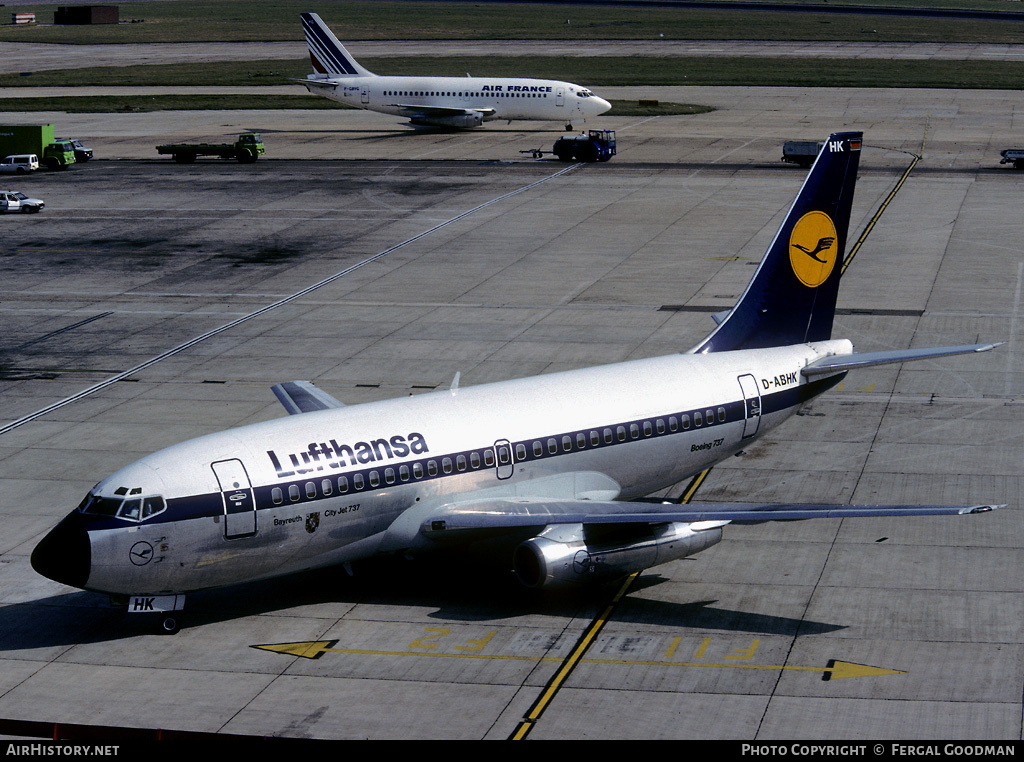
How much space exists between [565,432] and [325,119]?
95.2m

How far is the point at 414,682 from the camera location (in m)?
24.7

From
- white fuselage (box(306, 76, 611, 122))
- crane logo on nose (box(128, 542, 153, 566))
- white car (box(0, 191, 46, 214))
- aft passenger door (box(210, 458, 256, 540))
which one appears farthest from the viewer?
white fuselage (box(306, 76, 611, 122))

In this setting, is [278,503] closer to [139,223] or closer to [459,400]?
[459,400]

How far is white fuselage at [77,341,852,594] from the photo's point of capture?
26125 mm

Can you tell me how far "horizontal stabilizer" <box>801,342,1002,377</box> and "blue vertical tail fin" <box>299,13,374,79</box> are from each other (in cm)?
8238

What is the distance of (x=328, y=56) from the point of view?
11100cm

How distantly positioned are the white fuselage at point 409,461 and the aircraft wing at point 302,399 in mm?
5469

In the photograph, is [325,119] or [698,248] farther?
[325,119]

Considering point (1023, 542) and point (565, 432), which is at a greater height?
point (565, 432)

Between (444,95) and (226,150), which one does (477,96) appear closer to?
(444,95)

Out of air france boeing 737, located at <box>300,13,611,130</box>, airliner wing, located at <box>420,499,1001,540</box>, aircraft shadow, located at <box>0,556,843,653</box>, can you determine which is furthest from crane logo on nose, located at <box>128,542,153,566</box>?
air france boeing 737, located at <box>300,13,611,130</box>

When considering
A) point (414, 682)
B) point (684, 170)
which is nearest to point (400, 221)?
point (684, 170)

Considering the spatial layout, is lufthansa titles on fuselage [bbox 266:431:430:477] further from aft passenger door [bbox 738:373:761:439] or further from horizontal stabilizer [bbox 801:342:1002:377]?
horizontal stabilizer [bbox 801:342:1002:377]

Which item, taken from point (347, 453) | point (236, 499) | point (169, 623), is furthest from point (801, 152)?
point (169, 623)
